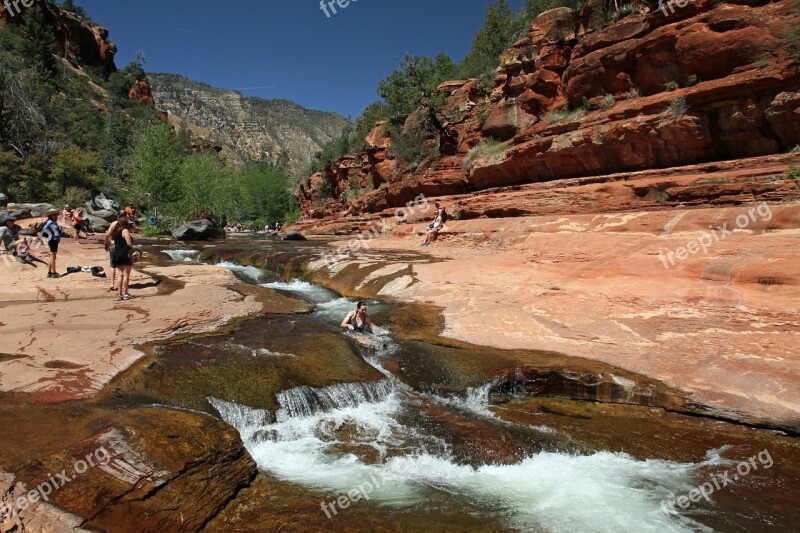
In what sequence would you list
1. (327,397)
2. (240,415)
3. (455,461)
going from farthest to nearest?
(327,397) → (240,415) → (455,461)

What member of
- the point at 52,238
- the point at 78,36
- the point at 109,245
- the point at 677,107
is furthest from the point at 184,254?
the point at 78,36

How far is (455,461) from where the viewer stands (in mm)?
4734

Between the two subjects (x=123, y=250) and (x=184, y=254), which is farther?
(x=184, y=254)

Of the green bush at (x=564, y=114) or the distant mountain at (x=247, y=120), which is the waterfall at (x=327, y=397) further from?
the distant mountain at (x=247, y=120)

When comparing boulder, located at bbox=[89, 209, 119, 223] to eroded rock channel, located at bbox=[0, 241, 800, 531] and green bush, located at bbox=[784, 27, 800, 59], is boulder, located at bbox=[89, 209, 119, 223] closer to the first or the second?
eroded rock channel, located at bbox=[0, 241, 800, 531]

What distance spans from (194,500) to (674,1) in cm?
1805

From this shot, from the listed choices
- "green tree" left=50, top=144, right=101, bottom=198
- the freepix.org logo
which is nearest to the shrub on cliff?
"green tree" left=50, top=144, right=101, bottom=198

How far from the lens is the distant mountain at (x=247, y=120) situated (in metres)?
127

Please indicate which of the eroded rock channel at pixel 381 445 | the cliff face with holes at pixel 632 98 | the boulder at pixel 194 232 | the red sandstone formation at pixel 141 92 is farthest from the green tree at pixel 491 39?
the red sandstone formation at pixel 141 92

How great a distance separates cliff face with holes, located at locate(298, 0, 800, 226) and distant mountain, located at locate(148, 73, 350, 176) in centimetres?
9959

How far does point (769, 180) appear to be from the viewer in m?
10.1

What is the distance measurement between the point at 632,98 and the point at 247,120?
149396 mm

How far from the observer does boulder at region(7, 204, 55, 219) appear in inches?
726

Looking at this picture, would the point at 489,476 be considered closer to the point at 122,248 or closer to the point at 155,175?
the point at 122,248
